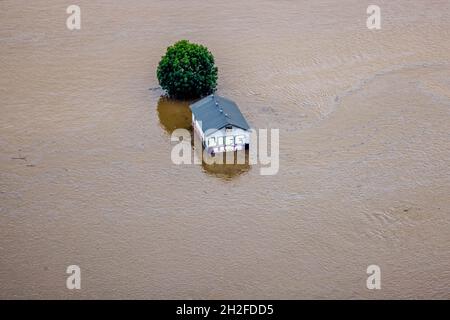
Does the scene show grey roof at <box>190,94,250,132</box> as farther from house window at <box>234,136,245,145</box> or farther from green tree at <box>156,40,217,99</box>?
green tree at <box>156,40,217,99</box>

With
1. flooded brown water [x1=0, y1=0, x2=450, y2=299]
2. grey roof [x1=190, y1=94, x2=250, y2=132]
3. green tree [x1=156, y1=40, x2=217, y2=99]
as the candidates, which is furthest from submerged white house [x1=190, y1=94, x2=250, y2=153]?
green tree [x1=156, y1=40, x2=217, y2=99]

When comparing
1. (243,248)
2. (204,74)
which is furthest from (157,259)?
(204,74)

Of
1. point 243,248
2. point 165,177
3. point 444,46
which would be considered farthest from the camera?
point 444,46

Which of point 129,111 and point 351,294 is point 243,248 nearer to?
point 351,294

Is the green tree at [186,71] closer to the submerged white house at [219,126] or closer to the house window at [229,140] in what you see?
the submerged white house at [219,126]

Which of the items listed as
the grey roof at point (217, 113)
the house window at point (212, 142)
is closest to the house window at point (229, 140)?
the house window at point (212, 142)

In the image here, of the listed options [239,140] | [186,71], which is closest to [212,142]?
[239,140]

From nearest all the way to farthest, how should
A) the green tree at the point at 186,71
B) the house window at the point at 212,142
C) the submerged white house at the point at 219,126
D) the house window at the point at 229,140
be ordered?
the submerged white house at the point at 219,126 → the house window at the point at 212,142 → the house window at the point at 229,140 → the green tree at the point at 186,71
